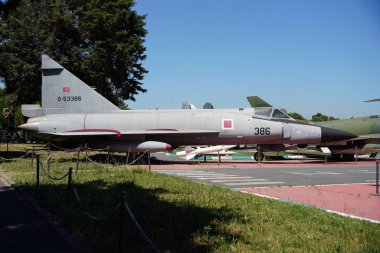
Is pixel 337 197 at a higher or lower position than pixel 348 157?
higher

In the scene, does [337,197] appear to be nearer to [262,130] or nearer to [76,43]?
[262,130]

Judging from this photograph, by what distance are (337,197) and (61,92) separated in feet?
50.7

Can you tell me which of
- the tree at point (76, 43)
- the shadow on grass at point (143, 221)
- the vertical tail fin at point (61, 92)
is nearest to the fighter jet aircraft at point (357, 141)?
the vertical tail fin at point (61, 92)

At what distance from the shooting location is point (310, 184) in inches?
450

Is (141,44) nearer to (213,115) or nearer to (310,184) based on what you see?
(213,115)

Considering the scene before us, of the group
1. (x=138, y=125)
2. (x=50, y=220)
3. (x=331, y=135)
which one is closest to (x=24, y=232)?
(x=50, y=220)

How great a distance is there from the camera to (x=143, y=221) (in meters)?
6.13

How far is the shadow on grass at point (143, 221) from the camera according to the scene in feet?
16.4

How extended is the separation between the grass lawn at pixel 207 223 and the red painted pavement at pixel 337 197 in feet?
2.89

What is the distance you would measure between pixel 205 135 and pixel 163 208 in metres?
12.1

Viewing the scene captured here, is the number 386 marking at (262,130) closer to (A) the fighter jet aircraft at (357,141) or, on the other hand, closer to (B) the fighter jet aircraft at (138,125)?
(B) the fighter jet aircraft at (138,125)

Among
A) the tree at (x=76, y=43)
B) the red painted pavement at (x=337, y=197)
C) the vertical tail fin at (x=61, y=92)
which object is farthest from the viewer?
the tree at (x=76, y=43)

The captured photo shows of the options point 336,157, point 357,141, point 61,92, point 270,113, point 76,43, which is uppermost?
point 76,43

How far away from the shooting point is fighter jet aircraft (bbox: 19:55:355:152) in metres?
18.9
